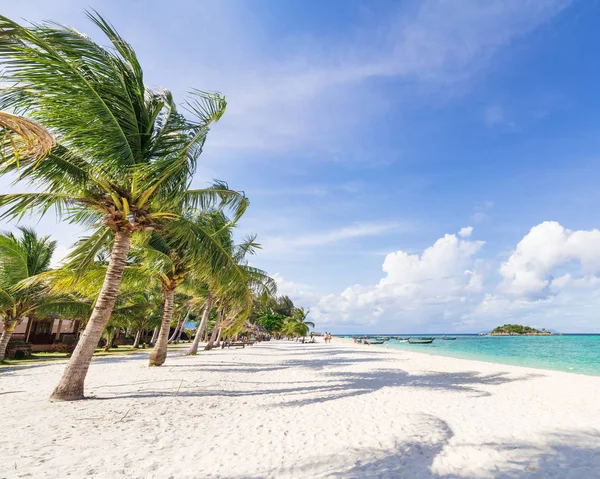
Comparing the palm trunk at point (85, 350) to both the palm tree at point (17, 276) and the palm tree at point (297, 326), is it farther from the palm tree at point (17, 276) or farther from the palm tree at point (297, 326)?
the palm tree at point (297, 326)

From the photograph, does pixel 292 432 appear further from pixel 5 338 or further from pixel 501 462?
pixel 5 338

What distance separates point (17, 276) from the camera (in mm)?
15109

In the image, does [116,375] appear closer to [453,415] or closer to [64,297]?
[64,297]

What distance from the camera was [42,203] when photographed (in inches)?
296

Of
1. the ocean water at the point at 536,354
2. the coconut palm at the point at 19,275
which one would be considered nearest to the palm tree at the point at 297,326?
the ocean water at the point at 536,354

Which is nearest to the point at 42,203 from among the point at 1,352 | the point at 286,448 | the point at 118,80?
the point at 118,80

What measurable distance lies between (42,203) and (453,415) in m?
10.7

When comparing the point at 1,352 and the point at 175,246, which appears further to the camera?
the point at 1,352

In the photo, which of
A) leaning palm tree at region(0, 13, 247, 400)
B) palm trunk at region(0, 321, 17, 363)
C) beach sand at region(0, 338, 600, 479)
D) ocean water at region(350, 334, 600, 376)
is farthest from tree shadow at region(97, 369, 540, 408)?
ocean water at region(350, 334, 600, 376)

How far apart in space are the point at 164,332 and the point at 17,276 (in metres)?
8.37

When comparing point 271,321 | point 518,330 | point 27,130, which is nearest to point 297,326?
point 271,321

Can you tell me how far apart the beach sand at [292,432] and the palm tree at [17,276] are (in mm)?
6862

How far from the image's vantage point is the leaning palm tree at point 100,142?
5656mm

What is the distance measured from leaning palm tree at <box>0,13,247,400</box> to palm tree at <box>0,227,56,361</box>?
934cm
